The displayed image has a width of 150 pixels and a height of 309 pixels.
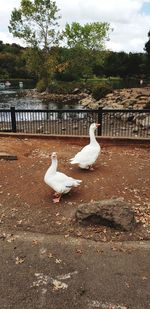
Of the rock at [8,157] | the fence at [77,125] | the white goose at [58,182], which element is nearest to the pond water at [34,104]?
the fence at [77,125]

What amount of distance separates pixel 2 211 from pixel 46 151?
3.94 m

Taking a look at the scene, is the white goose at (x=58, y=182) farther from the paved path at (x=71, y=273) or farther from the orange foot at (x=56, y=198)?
the paved path at (x=71, y=273)

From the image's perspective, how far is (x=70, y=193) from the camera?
6293mm

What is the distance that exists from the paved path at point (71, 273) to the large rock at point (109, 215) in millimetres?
377

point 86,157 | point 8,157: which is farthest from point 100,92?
point 86,157

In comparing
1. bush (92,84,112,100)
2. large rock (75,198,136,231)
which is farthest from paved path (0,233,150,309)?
bush (92,84,112,100)

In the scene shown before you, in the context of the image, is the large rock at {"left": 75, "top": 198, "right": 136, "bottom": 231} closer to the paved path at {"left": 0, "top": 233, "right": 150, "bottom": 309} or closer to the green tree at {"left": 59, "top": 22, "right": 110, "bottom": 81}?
the paved path at {"left": 0, "top": 233, "right": 150, "bottom": 309}

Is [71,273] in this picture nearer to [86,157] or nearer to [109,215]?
[109,215]

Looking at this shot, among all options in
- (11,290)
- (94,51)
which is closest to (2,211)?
(11,290)

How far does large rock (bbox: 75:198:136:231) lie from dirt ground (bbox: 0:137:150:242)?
10 centimetres

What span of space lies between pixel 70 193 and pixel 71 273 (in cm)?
239

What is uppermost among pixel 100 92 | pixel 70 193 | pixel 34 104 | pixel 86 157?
pixel 100 92

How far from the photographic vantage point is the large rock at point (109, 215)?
4.92 m

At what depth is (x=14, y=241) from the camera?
4785mm
